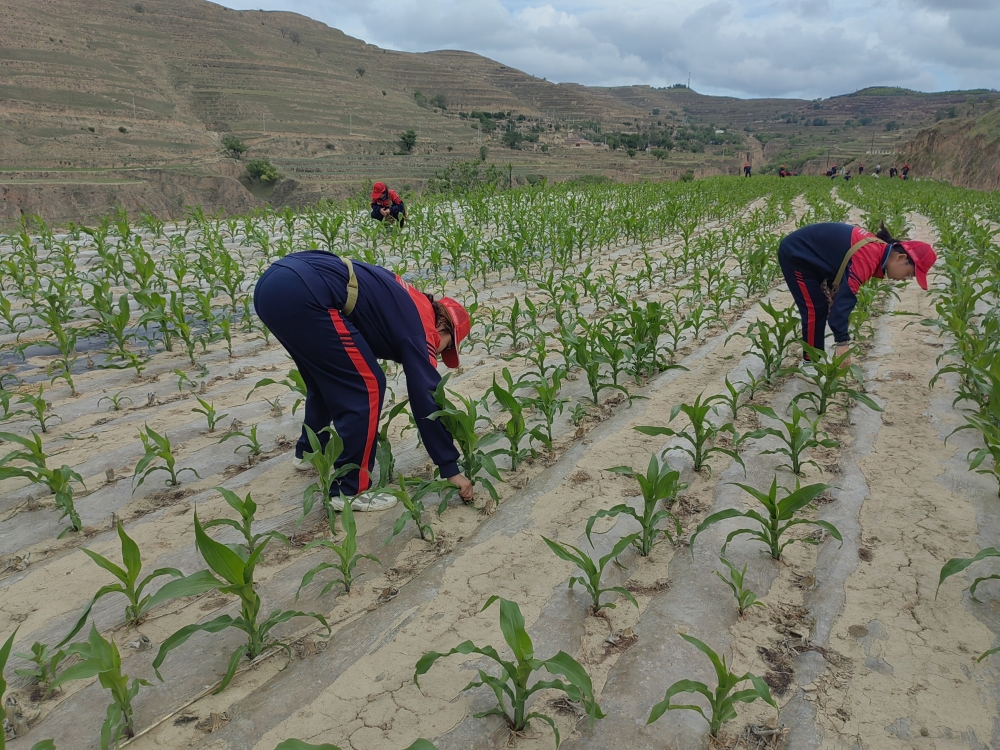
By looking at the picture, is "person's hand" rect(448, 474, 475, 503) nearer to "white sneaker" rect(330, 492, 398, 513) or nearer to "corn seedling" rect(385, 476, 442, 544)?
"corn seedling" rect(385, 476, 442, 544)

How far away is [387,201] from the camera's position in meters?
9.91

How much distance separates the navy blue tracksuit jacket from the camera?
2.80 metres

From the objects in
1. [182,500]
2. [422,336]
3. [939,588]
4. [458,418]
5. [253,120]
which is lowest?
[182,500]

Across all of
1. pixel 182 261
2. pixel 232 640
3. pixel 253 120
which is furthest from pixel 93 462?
pixel 253 120

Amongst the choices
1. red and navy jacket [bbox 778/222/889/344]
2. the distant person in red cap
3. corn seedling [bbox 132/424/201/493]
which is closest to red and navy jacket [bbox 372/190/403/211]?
the distant person in red cap

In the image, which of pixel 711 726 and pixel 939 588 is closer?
pixel 711 726

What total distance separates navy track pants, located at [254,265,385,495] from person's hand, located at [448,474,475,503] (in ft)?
1.59

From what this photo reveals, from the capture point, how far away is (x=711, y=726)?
182 centimetres

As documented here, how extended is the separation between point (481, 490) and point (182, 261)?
5.49 metres

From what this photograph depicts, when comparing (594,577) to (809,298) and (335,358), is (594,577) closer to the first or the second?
(335,358)

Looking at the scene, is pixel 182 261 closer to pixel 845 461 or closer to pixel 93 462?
pixel 93 462

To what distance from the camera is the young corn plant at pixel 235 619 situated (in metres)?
1.92

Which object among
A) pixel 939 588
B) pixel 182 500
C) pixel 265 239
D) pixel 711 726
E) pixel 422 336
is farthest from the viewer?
pixel 265 239

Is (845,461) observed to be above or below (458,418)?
below
